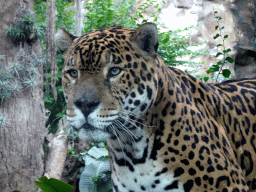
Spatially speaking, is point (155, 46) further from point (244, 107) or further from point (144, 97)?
point (244, 107)

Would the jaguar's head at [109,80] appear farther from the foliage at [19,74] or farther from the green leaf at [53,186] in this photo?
the foliage at [19,74]

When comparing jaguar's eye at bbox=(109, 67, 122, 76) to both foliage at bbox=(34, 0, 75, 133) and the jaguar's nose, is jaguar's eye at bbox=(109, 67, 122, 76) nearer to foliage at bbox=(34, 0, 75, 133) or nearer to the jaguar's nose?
the jaguar's nose

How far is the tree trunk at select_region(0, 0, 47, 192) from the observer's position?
5.70m

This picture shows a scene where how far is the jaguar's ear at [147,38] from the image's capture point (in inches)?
95.5

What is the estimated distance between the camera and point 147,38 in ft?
8.12

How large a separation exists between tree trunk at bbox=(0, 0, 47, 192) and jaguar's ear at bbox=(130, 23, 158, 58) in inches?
154

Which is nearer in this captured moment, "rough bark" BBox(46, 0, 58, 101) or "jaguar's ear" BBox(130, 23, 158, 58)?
"jaguar's ear" BBox(130, 23, 158, 58)

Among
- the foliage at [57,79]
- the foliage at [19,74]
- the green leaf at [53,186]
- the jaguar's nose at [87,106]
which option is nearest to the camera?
the jaguar's nose at [87,106]

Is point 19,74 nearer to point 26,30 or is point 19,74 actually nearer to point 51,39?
point 26,30

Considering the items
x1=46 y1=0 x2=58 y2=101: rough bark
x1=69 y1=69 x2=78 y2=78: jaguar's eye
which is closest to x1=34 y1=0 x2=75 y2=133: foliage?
x1=46 y1=0 x2=58 y2=101: rough bark

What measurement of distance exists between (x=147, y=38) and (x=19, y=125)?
4.13 metres

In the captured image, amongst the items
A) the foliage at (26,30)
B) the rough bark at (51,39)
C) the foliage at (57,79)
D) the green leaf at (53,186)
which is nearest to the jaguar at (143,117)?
the green leaf at (53,186)

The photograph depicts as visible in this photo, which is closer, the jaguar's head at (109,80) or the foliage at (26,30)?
the jaguar's head at (109,80)

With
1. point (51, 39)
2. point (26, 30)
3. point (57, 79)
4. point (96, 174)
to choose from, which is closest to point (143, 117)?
point (96, 174)
